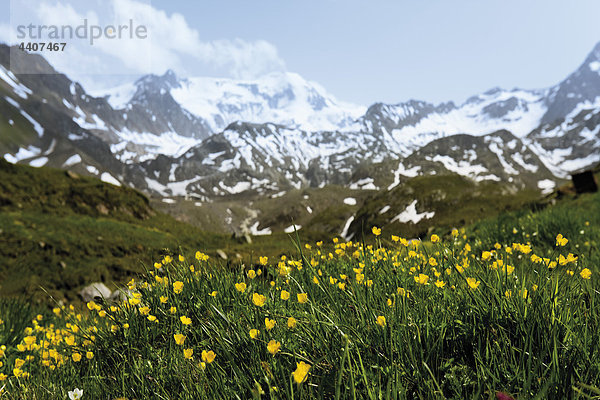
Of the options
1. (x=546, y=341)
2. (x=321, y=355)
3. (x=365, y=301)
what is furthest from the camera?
(x=365, y=301)

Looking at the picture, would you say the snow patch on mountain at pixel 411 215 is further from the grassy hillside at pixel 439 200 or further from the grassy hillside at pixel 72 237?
the grassy hillside at pixel 72 237

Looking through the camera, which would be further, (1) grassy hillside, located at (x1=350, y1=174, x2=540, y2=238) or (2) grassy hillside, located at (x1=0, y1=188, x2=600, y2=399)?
(1) grassy hillside, located at (x1=350, y1=174, x2=540, y2=238)

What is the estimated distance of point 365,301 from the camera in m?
2.44

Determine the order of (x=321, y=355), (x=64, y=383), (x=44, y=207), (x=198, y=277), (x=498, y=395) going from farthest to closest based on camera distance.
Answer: (x=44, y=207), (x=198, y=277), (x=64, y=383), (x=321, y=355), (x=498, y=395)

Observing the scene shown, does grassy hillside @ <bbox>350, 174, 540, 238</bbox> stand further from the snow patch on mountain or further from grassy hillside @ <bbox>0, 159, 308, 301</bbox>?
grassy hillside @ <bbox>0, 159, 308, 301</bbox>

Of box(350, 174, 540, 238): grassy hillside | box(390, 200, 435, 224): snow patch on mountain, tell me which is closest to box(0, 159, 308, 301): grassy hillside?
box(350, 174, 540, 238): grassy hillside

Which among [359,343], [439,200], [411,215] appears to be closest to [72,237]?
[359,343]

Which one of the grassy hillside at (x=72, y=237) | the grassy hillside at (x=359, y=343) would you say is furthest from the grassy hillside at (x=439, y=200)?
the grassy hillside at (x=359, y=343)

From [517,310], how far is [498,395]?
2.51 ft

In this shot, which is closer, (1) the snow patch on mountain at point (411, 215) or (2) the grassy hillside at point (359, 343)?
(2) the grassy hillside at point (359, 343)

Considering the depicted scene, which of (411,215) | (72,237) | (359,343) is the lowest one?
(411,215)

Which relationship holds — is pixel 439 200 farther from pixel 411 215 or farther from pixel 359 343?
pixel 359 343

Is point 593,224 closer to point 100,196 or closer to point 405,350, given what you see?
point 405,350

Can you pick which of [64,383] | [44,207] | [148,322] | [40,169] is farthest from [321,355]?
[40,169]
